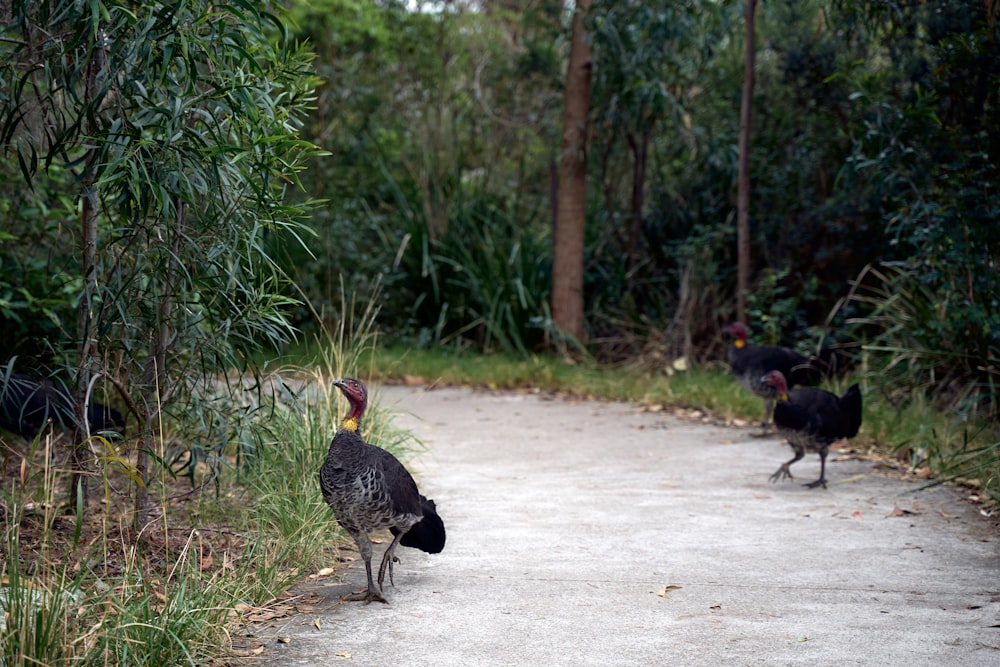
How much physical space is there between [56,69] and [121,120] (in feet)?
2.35

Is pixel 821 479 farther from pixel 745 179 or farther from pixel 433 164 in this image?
pixel 433 164

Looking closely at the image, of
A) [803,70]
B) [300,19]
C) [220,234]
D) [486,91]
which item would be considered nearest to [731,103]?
[803,70]

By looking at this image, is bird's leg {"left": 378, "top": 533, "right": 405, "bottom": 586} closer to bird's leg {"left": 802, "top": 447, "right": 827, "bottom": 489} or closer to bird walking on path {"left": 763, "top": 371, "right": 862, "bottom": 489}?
bird walking on path {"left": 763, "top": 371, "right": 862, "bottom": 489}

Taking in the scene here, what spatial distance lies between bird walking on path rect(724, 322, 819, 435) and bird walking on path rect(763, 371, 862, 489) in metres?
1.44

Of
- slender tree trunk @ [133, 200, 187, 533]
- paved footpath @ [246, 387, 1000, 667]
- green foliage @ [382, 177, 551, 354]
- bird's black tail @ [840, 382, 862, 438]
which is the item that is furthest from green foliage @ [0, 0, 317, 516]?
green foliage @ [382, 177, 551, 354]

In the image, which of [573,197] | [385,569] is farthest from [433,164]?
[385,569]

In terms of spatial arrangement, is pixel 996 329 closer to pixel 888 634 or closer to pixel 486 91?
pixel 888 634

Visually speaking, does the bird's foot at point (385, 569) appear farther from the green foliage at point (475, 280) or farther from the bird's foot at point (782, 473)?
the green foliage at point (475, 280)

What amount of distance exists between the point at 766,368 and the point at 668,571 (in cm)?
411

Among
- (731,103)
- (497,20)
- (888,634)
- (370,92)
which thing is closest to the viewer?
(888,634)

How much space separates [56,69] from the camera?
17.2ft

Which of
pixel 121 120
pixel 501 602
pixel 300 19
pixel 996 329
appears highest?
pixel 300 19

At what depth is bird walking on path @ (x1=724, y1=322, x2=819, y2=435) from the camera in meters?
9.22

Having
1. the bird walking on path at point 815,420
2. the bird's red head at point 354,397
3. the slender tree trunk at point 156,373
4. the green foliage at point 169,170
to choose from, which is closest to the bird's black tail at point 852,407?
the bird walking on path at point 815,420
